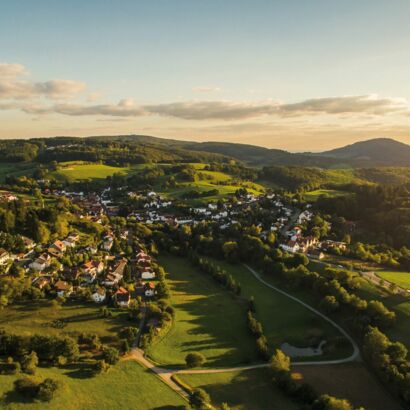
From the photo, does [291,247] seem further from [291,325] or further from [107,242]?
[107,242]

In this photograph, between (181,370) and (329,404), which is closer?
(329,404)

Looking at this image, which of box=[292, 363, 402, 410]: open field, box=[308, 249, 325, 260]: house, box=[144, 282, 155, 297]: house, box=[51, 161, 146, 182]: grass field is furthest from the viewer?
box=[51, 161, 146, 182]: grass field

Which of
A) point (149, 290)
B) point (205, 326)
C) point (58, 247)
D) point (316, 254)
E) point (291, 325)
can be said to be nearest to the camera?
point (205, 326)

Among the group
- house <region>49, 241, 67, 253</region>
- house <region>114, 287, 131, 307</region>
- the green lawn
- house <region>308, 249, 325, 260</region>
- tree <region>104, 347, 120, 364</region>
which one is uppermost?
house <region>49, 241, 67, 253</region>

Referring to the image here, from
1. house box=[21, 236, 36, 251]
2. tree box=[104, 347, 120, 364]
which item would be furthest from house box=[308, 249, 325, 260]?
house box=[21, 236, 36, 251]

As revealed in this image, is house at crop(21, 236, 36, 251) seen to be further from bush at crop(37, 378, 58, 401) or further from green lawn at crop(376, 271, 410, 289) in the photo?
green lawn at crop(376, 271, 410, 289)

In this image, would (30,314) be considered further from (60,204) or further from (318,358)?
(60,204)

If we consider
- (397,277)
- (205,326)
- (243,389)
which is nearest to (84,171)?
(205,326)

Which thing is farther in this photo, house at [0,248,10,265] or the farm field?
house at [0,248,10,265]
